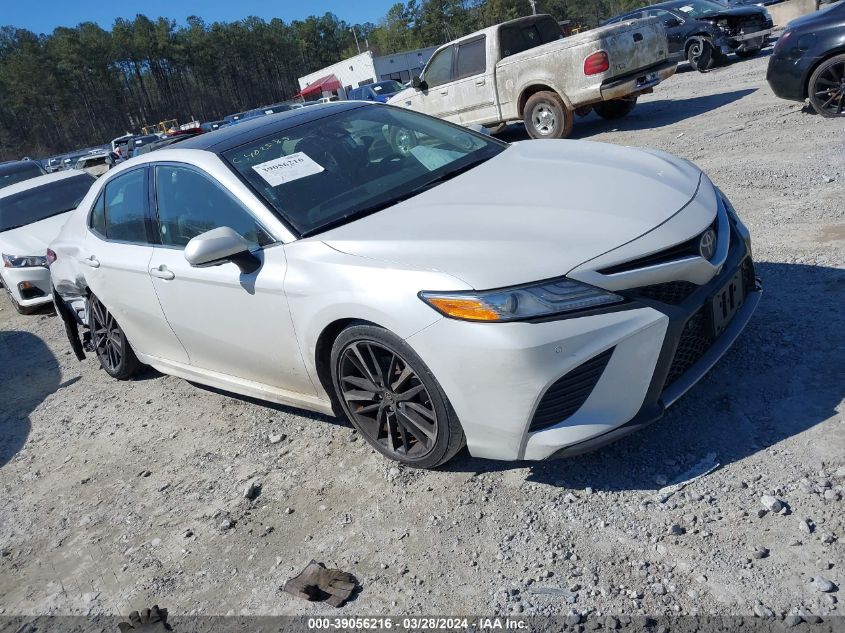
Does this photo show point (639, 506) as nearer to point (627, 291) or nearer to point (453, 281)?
point (627, 291)

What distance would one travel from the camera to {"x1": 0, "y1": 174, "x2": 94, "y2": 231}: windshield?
9.24 metres

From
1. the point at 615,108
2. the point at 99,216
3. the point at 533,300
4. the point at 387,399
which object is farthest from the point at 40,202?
the point at 615,108

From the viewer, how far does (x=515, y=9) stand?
85.4m

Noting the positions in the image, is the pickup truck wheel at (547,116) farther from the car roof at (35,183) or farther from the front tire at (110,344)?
the front tire at (110,344)

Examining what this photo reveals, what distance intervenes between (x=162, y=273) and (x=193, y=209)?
0.43 metres

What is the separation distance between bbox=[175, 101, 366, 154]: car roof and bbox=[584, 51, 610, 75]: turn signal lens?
6863 mm

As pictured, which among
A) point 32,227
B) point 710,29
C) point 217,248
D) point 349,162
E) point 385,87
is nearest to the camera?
point 217,248

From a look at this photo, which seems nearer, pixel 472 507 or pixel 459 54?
pixel 472 507

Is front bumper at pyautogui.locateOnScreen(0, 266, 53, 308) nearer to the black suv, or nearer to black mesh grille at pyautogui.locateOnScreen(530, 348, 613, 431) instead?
black mesh grille at pyautogui.locateOnScreen(530, 348, 613, 431)

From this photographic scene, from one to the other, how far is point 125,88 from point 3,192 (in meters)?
110

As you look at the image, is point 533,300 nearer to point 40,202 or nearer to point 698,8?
point 40,202

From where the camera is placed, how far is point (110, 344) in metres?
5.38

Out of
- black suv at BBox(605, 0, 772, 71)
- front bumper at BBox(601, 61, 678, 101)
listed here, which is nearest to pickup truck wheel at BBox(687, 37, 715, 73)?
black suv at BBox(605, 0, 772, 71)

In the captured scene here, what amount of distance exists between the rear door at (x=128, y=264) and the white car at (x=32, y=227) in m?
3.86
